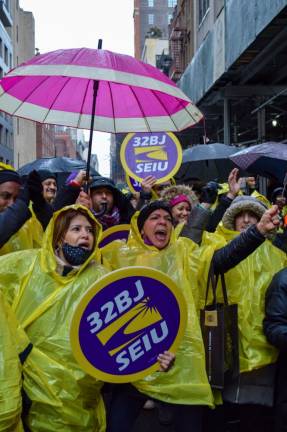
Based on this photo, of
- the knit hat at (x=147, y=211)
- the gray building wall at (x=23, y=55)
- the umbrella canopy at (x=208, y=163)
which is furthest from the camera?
the gray building wall at (x=23, y=55)

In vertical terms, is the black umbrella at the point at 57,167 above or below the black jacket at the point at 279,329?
above

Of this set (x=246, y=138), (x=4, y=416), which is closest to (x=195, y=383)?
(x=4, y=416)

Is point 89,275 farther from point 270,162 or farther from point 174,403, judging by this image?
point 270,162

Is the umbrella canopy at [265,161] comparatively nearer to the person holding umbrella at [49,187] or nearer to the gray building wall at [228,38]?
the person holding umbrella at [49,187]

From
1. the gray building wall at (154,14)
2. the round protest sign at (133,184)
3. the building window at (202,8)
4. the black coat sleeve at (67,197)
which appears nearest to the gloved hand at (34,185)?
the black coat sleeve at (67,197)

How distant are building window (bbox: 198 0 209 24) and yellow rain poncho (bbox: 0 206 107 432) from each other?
2136cm

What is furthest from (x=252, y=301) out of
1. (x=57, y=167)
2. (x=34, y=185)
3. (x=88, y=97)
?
(x=57, y=167)

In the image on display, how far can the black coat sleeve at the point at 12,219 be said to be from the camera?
313 cm

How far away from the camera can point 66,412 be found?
8.64ft

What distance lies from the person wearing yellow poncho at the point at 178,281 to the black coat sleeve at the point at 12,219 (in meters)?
0.63

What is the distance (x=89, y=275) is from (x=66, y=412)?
2.22ft

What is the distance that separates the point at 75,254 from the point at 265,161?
259cm

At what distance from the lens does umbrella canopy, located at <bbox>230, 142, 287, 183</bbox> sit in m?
4.87

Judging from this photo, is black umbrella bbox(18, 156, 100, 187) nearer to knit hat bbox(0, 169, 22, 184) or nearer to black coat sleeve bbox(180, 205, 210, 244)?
knit hat bbox(0, 169, 22, 184)
